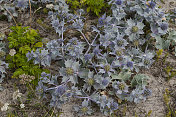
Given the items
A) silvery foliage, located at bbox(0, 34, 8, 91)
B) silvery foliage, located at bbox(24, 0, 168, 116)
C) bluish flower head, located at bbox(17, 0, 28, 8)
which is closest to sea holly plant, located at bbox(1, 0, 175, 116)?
silvery foliage, located at bbox(24, 0, 168, 116)

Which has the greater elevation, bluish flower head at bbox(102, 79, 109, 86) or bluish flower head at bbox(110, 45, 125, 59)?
bluish flower head at bbox(110, 45, 125, 59)

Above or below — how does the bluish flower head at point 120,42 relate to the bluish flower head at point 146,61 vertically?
above

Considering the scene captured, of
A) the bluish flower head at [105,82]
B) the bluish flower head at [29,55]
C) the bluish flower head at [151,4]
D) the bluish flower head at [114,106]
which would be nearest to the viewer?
the bluish flower head at [114,106]

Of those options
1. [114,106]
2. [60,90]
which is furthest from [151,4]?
[60,90]

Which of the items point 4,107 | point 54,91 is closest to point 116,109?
point 54,91

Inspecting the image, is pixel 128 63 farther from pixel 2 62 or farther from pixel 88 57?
pixel 2 62

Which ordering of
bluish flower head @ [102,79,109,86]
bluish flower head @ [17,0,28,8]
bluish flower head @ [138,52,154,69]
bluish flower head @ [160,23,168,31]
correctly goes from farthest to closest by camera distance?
bluish flower head @ [17,0,28,8] < bluish flower head @ [160,23,168,31] < bluish flower head @ [138,52,154,69] < bluish flower head @ [102,79,109,86]

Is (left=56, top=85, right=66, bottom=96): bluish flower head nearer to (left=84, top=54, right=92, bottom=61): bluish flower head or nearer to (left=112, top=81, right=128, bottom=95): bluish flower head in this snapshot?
(left=84, top=54, right=92, bottom=61): bluish flower head

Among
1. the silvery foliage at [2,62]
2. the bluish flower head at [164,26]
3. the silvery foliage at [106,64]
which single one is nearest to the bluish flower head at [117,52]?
the silvery foliage at [106,64]

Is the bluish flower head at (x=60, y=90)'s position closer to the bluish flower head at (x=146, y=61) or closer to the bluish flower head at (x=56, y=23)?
the bluish flower head at (x=56, y=23)
